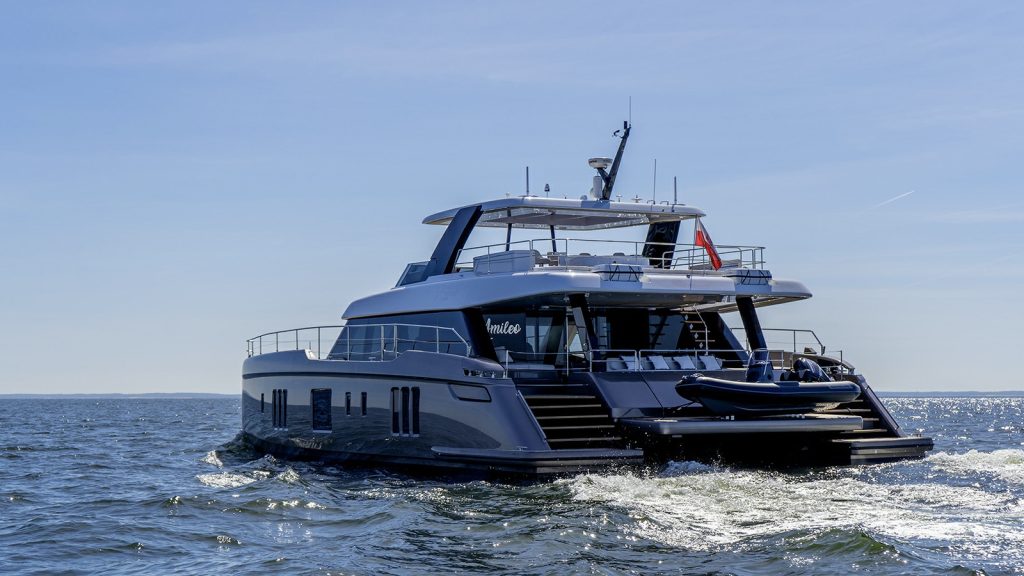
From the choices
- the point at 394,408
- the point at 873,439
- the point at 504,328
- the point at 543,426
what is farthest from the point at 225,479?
the point at 873,439

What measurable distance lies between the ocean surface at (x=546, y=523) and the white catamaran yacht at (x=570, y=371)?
0.53 meters

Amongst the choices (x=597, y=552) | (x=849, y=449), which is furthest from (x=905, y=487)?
(x=597, y=552)

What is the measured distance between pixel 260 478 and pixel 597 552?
362 inches

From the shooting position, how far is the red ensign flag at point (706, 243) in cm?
2061

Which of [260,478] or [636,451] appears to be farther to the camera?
[260,478]

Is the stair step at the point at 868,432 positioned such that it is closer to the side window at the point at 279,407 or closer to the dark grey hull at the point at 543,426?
the dark grey hull at the point at 543,426

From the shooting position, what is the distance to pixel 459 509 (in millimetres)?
14359

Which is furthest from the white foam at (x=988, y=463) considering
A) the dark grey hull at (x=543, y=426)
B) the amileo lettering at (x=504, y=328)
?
the amileo lettering at (x=504, y=328)

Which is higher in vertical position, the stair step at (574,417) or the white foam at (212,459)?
the stair step at (574,417)

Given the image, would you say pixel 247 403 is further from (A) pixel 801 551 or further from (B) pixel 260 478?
(A) pixel 801 551

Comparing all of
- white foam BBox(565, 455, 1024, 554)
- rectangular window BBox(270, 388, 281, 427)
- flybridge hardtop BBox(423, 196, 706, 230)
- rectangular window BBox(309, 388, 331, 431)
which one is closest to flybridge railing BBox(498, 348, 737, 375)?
white foam BBox(565, 455, 1024, 554)

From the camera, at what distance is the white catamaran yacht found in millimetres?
16781

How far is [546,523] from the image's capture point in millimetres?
13016

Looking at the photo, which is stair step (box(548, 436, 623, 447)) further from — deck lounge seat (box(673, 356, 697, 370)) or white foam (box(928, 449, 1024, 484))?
white foam (box(928, 449, 1024, 484))
